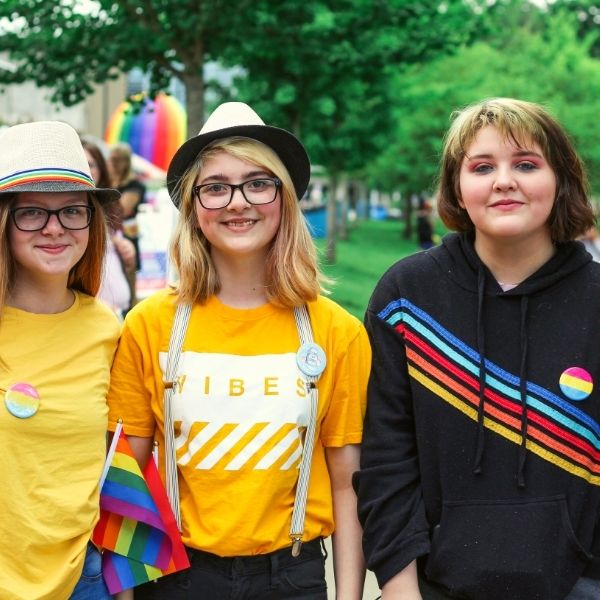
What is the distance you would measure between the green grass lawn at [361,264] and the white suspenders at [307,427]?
0.39m

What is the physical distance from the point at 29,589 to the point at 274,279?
1.06m

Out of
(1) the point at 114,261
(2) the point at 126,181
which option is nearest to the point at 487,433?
(1) the point at 114,261

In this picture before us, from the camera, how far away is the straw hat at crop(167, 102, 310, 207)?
2.65 m

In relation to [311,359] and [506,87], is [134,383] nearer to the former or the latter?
[311,359]

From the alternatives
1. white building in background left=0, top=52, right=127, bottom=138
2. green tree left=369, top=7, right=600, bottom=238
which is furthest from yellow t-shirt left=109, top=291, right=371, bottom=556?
green tree left=369, top=7, right=600, bottom=238

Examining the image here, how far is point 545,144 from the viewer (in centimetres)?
244

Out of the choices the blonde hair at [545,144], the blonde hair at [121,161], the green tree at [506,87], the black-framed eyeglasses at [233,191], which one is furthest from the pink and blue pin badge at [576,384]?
the green tree at [506,87]

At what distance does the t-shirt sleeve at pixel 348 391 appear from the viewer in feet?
8.66

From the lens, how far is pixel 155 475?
2.59 metres

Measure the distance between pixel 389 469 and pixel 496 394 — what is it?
1.16 feet

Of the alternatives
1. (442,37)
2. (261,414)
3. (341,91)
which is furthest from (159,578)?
(341,91)

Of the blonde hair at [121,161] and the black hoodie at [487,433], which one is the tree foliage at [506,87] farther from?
A: the black hoodie at [487,433]

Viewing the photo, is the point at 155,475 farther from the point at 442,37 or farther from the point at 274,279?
the point at 442,37

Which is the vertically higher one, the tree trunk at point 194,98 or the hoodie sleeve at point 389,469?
the tree trunk at point 194,98
